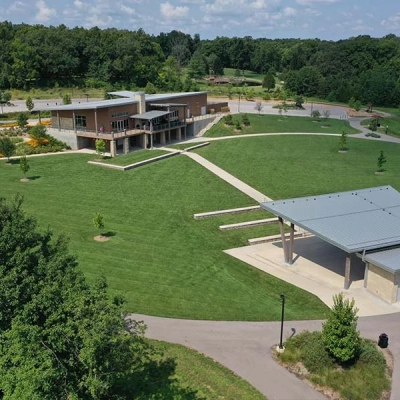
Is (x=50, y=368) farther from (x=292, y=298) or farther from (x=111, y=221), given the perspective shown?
(x=111, y=221)

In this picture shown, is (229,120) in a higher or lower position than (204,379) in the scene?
higher

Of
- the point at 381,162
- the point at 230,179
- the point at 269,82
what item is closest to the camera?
the point at 230,179

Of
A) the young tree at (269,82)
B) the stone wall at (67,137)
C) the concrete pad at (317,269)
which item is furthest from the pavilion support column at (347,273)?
the young tree at (269,82)

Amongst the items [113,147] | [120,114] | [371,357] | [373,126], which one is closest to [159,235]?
[371,357]

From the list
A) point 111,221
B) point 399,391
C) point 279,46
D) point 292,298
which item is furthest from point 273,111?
point 279,46

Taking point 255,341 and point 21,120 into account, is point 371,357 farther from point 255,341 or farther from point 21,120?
point 21,120

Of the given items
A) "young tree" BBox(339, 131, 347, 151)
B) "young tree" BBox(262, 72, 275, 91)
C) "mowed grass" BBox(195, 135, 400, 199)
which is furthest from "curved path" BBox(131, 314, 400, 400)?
"young tree" BBox(262, 72, 275, 91)

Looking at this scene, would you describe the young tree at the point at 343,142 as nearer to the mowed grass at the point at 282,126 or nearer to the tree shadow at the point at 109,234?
the mowed grass at the point at 282,126
